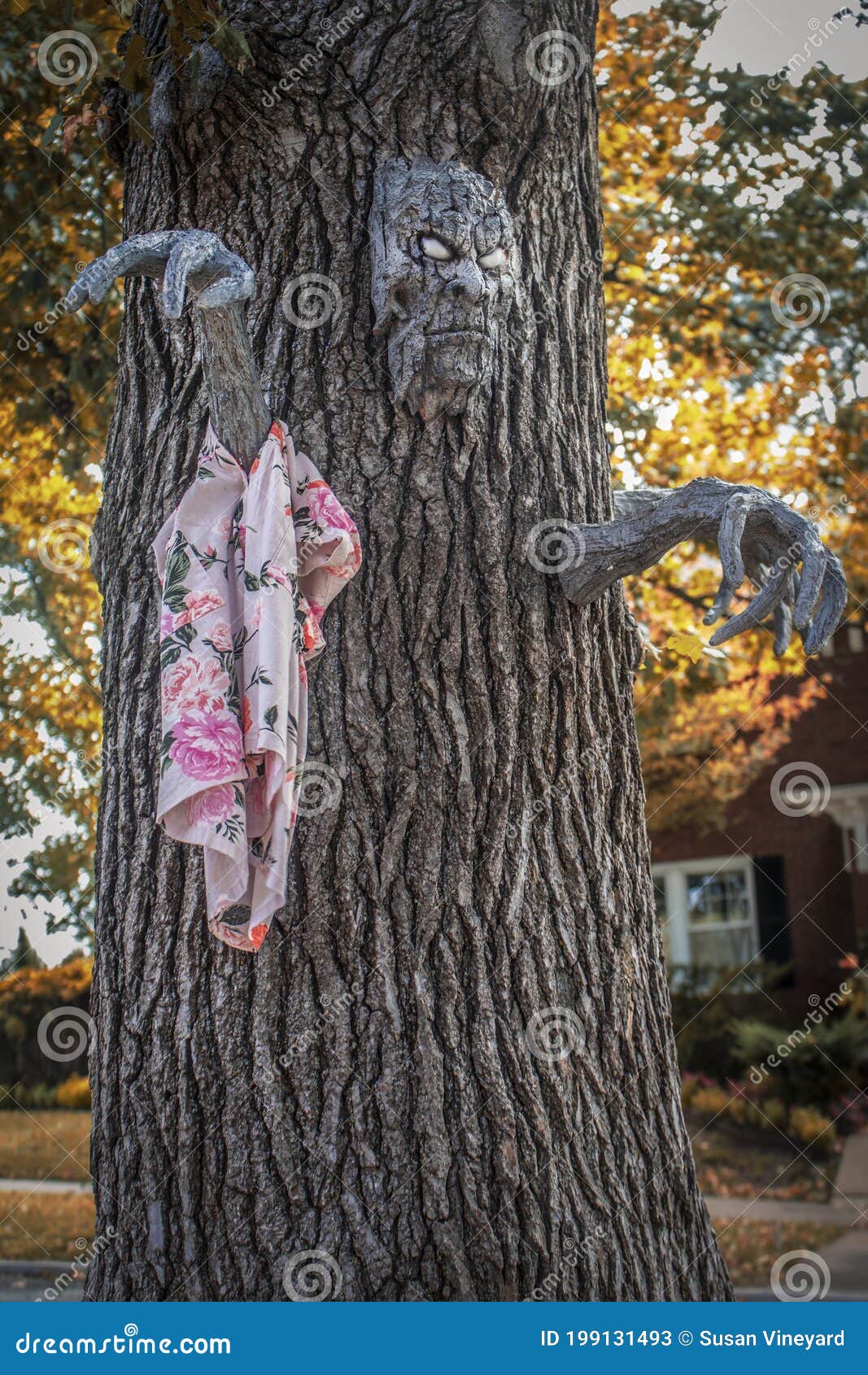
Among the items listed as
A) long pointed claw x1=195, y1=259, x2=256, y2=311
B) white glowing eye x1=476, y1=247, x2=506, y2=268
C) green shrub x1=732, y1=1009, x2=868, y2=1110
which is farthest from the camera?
green shrub x1=732, y1=1009, x2=868, y2=1110

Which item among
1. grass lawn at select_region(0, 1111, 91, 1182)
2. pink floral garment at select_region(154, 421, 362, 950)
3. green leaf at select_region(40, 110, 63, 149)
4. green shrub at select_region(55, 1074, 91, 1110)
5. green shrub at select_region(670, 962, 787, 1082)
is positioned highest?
green leaf at select_region(40, 110, 63, 149)

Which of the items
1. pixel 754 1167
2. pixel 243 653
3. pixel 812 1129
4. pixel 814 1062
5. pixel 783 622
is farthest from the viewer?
pixel 814 1062

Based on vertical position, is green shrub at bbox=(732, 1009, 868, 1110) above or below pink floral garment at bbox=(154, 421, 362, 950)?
below

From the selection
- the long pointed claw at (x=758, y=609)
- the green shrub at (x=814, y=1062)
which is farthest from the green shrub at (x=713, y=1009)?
the long pointed claw at (x=758, y=609)

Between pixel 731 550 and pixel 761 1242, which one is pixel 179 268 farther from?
pixel 761 1242

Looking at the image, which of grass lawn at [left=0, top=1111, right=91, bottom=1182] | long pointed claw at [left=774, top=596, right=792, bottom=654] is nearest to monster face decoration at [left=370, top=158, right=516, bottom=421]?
long pointed claw at [left=774, top=596, right=792, bottom=654]

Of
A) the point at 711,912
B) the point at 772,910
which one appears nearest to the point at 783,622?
the point at 772,910

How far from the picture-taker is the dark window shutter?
15.3m

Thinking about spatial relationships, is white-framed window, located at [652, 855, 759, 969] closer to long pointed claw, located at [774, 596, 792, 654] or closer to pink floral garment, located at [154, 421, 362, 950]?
long pointed claw, located at [774, 596, 792, 654]

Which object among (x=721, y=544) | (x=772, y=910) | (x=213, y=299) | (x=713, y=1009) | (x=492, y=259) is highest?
(x=492, y=259)

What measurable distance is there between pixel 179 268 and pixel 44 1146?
1223cm

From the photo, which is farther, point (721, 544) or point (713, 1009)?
point (713, 1009)

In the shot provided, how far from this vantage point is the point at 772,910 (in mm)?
15531

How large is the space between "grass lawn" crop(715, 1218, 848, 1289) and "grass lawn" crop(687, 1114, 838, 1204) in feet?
3.11
